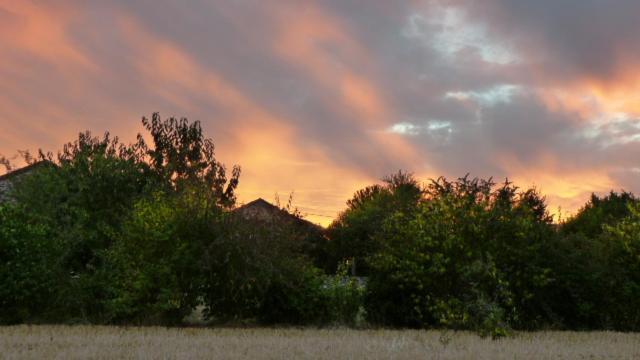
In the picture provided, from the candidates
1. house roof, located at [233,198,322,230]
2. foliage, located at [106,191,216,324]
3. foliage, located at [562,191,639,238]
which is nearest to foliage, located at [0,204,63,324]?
foliage, located at [106,191,216,324]

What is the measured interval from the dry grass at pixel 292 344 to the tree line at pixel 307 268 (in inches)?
69.5

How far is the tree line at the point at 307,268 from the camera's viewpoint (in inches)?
762

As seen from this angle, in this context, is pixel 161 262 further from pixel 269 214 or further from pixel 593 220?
pixel 593 220

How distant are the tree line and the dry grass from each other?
1.77 meters

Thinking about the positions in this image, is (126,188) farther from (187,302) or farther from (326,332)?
(326,332)

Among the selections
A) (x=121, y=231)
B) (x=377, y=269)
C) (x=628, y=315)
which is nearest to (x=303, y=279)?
(x=377, y=269)

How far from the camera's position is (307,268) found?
66.6ft

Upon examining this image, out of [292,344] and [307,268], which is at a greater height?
[307,268]

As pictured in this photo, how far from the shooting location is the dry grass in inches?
516

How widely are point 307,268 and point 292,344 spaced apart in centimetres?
568

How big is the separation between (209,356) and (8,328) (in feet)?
24.6

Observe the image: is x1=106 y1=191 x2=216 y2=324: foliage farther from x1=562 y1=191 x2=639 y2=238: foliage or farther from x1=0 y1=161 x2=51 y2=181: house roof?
x1=562 y1=191 x2=639 y2=238: foliage

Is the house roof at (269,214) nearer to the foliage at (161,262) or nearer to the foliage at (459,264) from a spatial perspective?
the foliage at (161,262)

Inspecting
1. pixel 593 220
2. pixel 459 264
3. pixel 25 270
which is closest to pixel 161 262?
pixel 25 270
